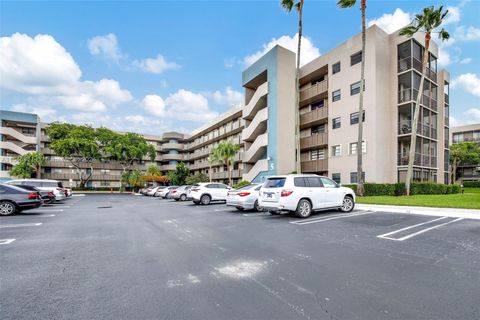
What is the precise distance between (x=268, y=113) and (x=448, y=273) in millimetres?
25960

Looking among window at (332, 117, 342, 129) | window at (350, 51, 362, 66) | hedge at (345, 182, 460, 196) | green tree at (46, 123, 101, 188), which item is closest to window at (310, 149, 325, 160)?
window at (332, 117, 342, 129)

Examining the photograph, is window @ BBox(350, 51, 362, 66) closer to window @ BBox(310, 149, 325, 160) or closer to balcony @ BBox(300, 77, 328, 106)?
balcony @ BBox(300, 77, 328, 106)

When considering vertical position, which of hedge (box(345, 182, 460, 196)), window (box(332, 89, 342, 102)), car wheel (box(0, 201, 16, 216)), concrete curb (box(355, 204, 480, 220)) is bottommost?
car wheel (box(0, 201, 16, 216))

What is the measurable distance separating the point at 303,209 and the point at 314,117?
2007 cm

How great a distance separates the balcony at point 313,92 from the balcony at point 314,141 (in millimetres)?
4431

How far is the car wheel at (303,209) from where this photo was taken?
10852 millimetres

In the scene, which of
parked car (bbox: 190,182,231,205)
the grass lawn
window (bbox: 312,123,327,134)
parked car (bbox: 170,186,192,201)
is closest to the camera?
the grass lawn

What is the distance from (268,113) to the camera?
96.7 ft

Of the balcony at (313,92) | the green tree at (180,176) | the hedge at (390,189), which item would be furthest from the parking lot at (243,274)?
the green tree at (180,176)

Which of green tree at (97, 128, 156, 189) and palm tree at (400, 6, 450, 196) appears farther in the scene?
green tree at (97, 128, 156, 189)

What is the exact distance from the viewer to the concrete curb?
11.2m

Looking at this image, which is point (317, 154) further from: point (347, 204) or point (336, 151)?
point (347, 204)

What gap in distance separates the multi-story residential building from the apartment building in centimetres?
4011

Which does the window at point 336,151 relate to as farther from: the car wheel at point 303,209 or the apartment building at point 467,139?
the apartment building at point 467,139
